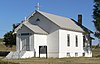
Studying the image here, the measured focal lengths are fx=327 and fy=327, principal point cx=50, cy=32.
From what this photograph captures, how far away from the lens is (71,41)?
5247cm

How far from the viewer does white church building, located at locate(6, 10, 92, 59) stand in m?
47.3

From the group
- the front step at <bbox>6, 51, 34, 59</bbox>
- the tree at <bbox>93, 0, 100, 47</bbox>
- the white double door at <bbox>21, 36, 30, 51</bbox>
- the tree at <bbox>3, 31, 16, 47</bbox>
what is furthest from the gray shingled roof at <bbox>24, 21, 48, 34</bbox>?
the tree at <bbox>3, 31, 16, 47</bbox>

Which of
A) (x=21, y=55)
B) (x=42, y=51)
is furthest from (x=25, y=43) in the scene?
(x=42, y=51)

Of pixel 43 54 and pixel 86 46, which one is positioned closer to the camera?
pixel 43 54

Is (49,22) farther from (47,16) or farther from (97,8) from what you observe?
(97,8)

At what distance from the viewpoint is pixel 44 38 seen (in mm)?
49312

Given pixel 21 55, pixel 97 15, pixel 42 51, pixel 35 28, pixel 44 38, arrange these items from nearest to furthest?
pixel 21 55 < pixel 42 51 < pixel 35 28 < pixel 44 38 < pixel 97 15

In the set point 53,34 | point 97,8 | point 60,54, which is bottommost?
point 60,54

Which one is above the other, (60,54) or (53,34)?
(53,34)

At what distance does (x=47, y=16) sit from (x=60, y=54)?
6.27 metres

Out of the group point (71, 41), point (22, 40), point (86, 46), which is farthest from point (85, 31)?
point (22, 40)

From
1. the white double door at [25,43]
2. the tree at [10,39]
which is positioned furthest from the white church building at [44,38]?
the tree at [10,39]

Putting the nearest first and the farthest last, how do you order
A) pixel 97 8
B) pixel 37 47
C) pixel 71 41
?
pixel 37 47
pixel 71 41
pixel 97 8

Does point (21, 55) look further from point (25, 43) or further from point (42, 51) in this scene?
point (42, 51)
